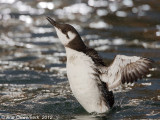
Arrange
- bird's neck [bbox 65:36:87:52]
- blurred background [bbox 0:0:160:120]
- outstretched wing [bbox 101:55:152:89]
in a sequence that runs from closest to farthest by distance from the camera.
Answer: outstretched wing [bbox 101:55:152:89] < bird's neck [bbox 65:36:87:52] < blurred background [bbox 0:0:160:120]

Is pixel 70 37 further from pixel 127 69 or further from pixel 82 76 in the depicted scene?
pixel 127 69

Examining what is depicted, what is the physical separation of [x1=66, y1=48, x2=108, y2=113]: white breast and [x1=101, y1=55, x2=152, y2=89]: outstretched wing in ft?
0.90

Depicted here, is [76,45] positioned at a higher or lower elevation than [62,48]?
higher

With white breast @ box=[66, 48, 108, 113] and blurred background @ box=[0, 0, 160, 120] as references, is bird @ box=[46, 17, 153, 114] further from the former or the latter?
blurred background @ box=[0, 0, 160, 120]

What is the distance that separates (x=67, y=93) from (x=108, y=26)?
5552mm

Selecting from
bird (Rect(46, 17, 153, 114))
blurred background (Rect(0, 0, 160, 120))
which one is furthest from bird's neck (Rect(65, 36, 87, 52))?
blurred background (Rect(0, 0, 160, 120))

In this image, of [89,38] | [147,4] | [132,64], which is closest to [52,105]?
[132,64]

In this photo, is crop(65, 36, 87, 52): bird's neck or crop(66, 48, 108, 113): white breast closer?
crop(66, 48, 108, 113): white breast

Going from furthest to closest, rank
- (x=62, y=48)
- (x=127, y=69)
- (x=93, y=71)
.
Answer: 1. (x=62, y=48)
2. (x=93, y=71)
3. (x=127, y=69)

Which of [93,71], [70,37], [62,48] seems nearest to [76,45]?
[70,37]

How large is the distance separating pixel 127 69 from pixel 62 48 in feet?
17.7

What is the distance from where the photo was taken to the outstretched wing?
8258 mm

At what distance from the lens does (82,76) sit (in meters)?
8.48

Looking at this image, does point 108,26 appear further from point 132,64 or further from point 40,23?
point 132,64
